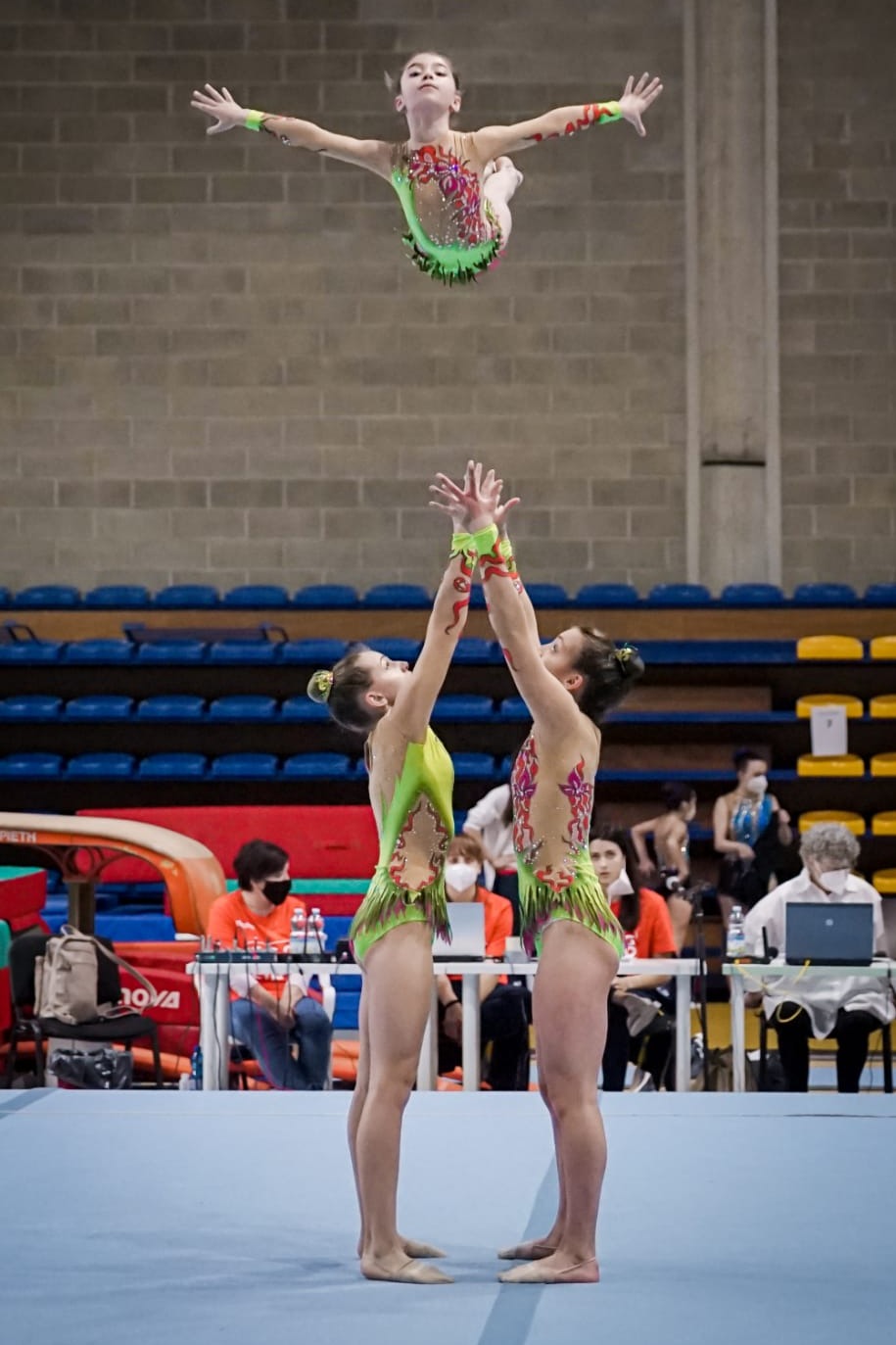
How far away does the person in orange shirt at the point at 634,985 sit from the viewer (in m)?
6.32

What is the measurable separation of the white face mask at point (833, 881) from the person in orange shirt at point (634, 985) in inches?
24.8

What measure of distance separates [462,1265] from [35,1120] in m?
2.02

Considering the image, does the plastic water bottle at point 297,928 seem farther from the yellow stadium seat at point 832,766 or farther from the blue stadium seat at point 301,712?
the yellow stadium seat at point 832,766

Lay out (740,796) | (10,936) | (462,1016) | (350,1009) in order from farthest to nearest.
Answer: (740,796), (350,1009), (10,936), (462,1016)

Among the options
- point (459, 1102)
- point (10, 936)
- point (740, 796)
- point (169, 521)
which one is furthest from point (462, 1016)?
point (169, 521)

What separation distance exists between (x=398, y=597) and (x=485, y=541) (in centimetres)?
842

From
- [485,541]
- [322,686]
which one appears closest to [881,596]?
[322,686]

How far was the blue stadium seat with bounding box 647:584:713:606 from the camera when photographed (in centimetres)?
1186

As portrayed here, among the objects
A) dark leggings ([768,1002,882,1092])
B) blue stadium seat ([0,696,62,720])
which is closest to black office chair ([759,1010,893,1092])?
dark leggings ([768,1002,882,1092])

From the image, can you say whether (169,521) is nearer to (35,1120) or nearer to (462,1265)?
(35,1120)

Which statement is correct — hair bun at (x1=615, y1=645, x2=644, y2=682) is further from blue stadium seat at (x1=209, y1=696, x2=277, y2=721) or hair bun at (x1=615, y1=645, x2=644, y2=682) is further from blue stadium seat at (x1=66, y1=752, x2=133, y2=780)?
blue stadium seat at (x1=66, y1=752, x2=133, y2=780)

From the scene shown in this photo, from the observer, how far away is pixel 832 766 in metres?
11.4

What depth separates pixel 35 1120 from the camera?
16.8ft

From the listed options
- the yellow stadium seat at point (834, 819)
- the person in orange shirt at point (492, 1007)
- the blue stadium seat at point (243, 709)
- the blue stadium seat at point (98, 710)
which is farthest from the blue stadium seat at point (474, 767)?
the person in orange shirt at point (492, 1007)
